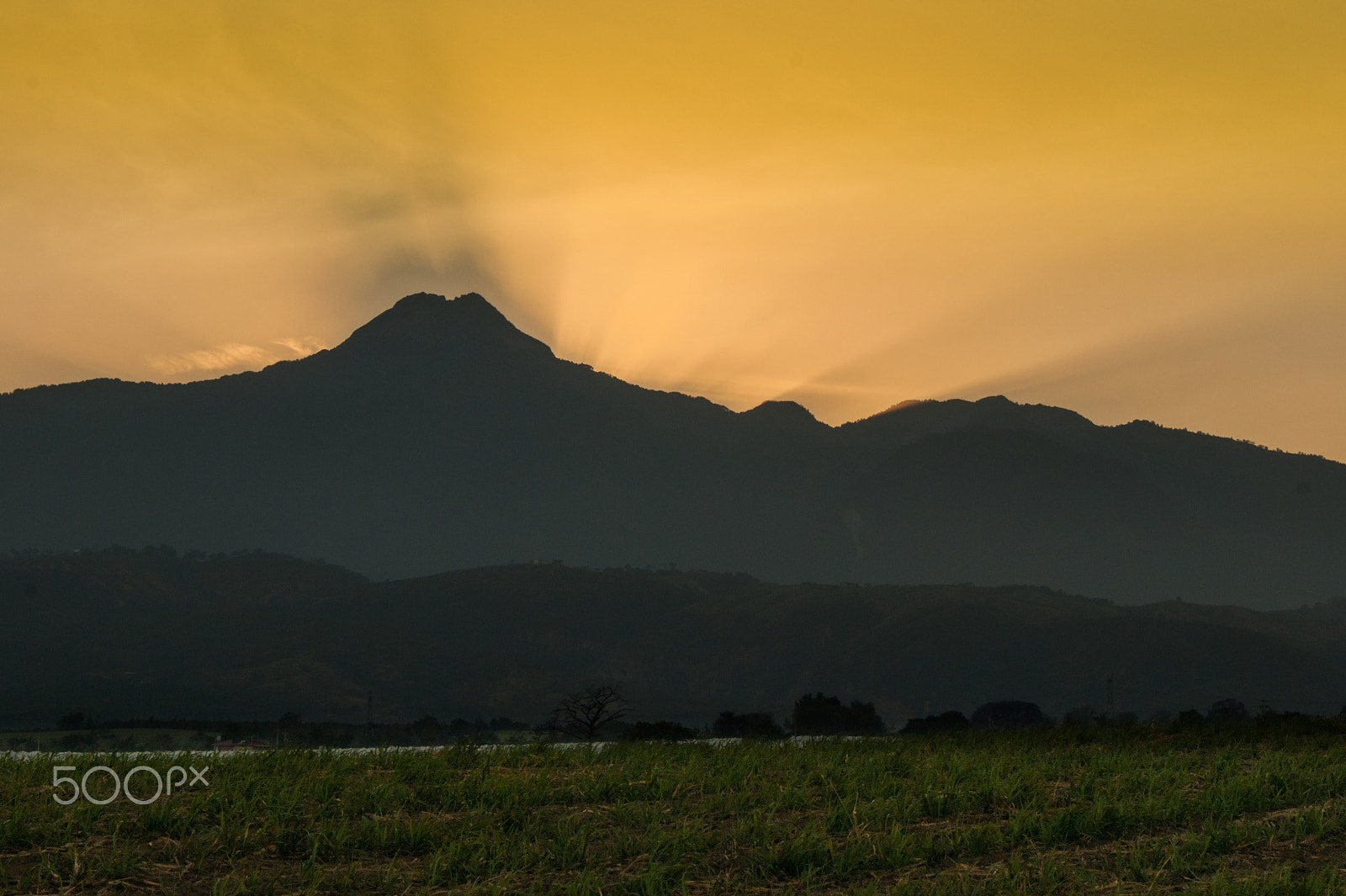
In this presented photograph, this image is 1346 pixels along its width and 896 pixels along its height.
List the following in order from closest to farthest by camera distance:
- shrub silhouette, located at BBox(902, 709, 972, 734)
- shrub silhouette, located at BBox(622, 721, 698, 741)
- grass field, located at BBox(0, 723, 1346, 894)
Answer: grass field, located at BBox(0, 723, 1346, 894) < shrub silhouette, located at BBox(622, 721, 698, 741) < shrub silhouette, located at BBox(902, 709, 972, 734)

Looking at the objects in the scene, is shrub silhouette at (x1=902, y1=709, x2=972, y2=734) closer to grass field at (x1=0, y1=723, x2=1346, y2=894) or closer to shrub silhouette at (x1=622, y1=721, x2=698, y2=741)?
shrub silhouette at (x1=622, y1=721, x2=698, y2=741)

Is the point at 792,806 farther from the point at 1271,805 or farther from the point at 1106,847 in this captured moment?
the point at 1271,805

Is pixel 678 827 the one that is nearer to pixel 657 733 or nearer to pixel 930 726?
pixel 657 733

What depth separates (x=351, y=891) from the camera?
1205cm

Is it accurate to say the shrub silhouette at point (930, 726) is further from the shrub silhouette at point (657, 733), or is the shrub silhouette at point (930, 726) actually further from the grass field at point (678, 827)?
the grass field at point (678, 827)

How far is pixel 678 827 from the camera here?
1419 centimetres

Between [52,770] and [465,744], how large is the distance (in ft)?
19.4

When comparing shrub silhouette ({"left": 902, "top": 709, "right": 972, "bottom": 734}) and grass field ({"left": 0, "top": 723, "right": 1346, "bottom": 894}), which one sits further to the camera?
shrub silhouette ({"left": 902, "top": 709, "right": 972, "bottom": 734})

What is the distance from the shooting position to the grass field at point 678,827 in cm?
1238

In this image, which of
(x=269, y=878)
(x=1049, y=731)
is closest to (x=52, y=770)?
(x=269, y=878)

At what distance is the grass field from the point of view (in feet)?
40.6

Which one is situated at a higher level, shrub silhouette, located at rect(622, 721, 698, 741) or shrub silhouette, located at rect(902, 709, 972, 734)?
shrub silhouette, located at rect(622, 721, 698, 741)

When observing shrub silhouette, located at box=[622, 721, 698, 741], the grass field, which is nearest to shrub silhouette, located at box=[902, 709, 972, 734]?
shrub silhouette, located at box=[622, 721, 698, 741]

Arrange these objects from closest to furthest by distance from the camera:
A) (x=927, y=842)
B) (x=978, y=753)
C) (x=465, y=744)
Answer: (x=927, y=842) → (x=465, y=744) → (x=978, y=753)
